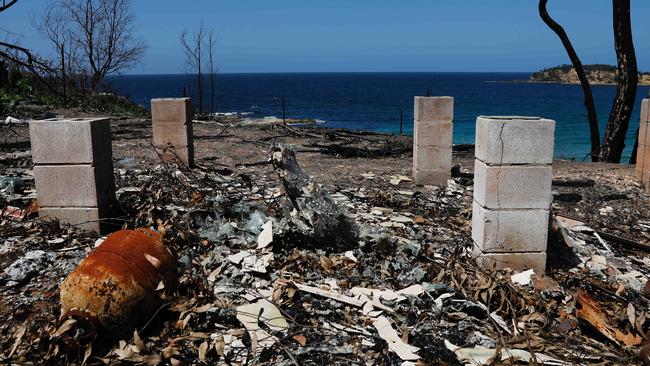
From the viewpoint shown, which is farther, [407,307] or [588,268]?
[588,268]

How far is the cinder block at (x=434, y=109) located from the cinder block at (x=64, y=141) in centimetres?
577

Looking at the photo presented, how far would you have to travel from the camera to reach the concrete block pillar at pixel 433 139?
1059 centimetres

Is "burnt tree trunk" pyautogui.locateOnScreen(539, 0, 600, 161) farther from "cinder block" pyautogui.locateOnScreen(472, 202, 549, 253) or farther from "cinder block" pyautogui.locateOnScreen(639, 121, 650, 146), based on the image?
"cinder block" pyautogui.locateOnScreen(472, 202, 549, 253)

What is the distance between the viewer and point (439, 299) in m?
5.54

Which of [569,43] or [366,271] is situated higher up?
[569,43]

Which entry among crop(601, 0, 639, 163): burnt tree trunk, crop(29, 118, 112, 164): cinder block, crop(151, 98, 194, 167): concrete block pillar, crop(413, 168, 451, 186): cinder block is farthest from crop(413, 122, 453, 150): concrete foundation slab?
crop(601, 0, 639, 163): burnt tree trunk

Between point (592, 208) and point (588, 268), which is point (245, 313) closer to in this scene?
point (588, 268)

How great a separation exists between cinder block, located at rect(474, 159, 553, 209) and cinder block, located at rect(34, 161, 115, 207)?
14.0 ft

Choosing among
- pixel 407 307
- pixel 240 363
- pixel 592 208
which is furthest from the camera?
pixel 592 208

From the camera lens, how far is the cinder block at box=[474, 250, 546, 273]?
21.1 feet

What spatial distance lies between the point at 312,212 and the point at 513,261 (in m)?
2.22

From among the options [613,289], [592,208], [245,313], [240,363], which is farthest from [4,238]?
[592,208]

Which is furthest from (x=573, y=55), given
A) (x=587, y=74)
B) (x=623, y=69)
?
(x=587, y=74)

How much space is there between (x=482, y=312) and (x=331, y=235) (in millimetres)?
1885
